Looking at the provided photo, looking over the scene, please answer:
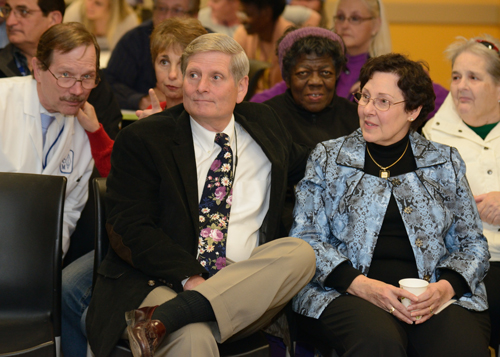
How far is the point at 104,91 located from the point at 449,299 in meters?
1.93

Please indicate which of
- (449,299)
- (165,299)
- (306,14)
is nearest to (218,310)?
(165,299)

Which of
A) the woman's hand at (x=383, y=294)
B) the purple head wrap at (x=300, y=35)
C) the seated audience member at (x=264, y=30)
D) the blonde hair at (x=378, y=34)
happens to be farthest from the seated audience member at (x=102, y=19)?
the woman's hand at (x=383, y=294)

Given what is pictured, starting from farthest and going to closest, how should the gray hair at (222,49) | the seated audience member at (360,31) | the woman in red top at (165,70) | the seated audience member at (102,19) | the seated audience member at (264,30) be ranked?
the seated audience member at (102,19)
the seated audience member at (264,30)
the seated audience member at (360,31)
the woman in red top at (165,70)
the gray hair at (222,49)

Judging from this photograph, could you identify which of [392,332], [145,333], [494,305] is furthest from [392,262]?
[145,333]

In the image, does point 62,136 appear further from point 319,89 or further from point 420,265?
point 420,265

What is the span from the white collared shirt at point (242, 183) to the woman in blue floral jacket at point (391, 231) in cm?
15

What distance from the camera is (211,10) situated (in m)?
5.28

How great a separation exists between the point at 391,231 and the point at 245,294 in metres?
0.68

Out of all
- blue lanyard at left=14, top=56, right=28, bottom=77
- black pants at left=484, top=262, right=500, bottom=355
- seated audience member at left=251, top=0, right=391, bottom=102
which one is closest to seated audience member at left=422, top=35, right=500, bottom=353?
black pants at left=484, top=262, right=500, bottom=355

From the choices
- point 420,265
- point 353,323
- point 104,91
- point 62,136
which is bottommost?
point 353,323

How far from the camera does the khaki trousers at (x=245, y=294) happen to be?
1839mm

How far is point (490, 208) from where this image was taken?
8.47 ft

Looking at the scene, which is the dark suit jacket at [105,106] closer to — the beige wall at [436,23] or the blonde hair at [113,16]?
the blonde hair at [113,16]

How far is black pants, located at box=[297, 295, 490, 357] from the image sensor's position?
1939mm
